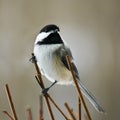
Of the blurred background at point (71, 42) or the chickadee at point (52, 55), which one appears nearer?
the chickadee at point (52, 55)

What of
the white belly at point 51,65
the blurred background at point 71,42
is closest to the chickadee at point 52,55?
the white belly at point 51,65

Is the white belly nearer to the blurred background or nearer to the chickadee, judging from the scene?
the chickadee

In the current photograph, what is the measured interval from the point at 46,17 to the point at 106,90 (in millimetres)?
448

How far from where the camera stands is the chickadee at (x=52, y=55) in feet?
2.14

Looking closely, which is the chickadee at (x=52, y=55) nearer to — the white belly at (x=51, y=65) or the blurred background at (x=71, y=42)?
the white belly at (x=51, y=65)

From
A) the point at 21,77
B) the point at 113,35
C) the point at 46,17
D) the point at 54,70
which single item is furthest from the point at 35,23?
the point at 54,70

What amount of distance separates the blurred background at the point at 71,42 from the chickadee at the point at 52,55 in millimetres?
972

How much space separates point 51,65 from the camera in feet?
2.27

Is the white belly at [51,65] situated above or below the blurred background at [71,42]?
above

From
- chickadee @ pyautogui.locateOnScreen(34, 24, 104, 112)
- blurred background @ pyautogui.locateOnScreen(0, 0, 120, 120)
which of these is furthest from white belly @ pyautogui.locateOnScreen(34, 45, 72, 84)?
blurred background @ pyautogui.locateOnScreen(0, 0, 120, 120)

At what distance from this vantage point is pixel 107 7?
5.56ft

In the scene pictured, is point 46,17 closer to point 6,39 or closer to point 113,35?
point 6,39

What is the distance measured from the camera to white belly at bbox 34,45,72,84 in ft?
2.16

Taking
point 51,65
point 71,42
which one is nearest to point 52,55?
point 51,65
